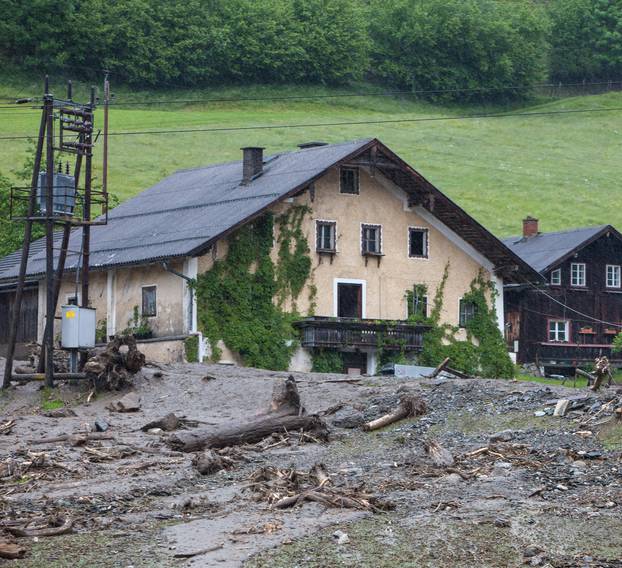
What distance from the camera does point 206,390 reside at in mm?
33281

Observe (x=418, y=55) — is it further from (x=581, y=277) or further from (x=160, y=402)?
(x=160, y=402)

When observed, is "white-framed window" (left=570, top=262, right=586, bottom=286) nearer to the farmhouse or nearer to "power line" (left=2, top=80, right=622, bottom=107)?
the farmhouse

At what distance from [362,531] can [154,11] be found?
9824cm

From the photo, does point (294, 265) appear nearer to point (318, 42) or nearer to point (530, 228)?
point (530, 228)

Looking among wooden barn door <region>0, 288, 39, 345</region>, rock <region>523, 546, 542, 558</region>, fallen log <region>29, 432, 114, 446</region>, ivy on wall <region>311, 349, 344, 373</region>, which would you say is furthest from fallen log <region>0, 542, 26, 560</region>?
wooden barn door <region>0, 288, 39, 345</region>

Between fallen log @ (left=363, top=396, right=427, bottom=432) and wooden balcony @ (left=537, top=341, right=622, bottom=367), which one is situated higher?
wooden balcony @ (left=537, top=341, right=622, bottom=367)

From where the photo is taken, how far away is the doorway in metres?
47.4

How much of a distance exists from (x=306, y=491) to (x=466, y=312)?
2962 cm

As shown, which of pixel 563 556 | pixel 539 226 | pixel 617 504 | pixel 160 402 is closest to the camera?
pixel 563 556

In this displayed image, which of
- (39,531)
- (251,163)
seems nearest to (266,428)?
(39,531)

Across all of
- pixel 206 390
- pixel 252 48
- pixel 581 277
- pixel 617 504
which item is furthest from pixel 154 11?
pixel 617 504

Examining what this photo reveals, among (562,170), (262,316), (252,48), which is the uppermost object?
(252,48)

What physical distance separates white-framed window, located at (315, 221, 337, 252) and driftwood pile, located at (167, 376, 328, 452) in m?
19.0

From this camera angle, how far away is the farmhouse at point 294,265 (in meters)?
44.0
